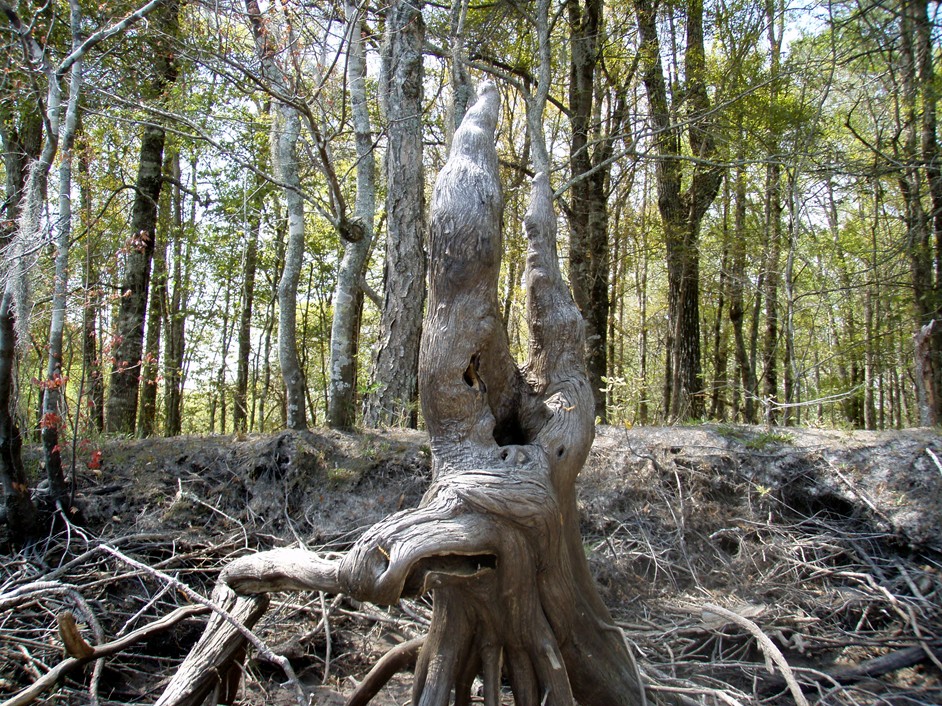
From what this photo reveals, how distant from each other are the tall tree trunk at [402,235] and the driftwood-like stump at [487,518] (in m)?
3.29

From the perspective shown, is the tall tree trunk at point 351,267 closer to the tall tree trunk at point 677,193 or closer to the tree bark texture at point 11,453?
the tree bark texture at point 11,453

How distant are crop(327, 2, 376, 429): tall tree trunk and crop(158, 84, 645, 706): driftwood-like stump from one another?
246 cm

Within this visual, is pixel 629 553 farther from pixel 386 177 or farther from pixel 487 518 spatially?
pixel 386 177

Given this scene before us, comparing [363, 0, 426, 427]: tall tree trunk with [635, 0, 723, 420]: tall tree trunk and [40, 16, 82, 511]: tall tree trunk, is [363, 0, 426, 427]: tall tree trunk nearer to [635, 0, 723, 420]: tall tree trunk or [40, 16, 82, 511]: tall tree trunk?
[40, 16, 82, 511]: tall tree trunk

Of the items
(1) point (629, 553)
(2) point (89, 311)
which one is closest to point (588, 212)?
(1) point (629, 553)

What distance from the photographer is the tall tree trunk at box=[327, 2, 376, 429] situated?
5.46 meters

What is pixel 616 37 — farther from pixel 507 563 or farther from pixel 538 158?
pixel 507 563

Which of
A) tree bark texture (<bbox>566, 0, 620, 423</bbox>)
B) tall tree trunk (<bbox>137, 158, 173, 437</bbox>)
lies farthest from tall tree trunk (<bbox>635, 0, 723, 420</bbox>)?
tall tree trunk (<bbox>137, 158, 173, 437</bbox>)

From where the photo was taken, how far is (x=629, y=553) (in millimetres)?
4930

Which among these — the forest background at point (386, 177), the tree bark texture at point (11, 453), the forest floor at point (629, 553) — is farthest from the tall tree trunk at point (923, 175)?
the tree bark texture at point (11, 453)

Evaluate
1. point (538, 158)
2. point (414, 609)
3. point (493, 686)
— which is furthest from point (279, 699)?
point (538, 158)

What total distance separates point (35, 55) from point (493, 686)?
16.5 feet

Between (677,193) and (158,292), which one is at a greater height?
(677,193)

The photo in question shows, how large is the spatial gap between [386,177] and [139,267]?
11.8ft
